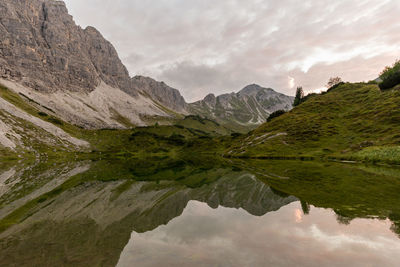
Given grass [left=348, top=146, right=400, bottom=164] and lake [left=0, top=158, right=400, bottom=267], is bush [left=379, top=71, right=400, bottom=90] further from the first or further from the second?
lake [left=0, top=158, right=400, bottom=267]

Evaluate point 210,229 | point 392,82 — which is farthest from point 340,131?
point 210,229

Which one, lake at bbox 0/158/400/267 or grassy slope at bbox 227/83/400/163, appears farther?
grassy slope at bbox 227/83/400/163

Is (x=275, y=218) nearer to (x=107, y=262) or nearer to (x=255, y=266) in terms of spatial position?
(x=255, y=266)

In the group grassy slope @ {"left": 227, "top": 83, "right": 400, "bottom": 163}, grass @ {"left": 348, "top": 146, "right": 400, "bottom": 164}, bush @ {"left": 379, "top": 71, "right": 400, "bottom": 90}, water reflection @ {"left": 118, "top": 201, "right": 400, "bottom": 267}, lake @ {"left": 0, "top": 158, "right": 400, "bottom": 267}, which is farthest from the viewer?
bush @ {"left": 379, "top": 71, "right": 400, "bottom": 90}

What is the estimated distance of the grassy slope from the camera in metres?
76.4

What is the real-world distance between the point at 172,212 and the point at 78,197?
14.5 m

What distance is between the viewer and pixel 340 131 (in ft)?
348

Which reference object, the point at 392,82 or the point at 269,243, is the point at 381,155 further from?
the point at 392,82

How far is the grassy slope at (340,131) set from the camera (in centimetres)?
7644

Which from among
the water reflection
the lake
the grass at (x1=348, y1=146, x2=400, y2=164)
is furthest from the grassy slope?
the water reflection

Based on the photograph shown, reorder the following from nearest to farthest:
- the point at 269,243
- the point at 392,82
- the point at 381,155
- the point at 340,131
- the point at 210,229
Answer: the point at 269,243 → the point at 210,229 → the point at 381,155 → the point at 340,131 → the point at 392,82

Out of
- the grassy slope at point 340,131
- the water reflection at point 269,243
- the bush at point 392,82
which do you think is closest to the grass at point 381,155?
the grassy slope at point 340,131

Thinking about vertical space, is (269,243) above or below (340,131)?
below

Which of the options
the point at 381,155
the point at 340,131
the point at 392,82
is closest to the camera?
the point at 381,155
